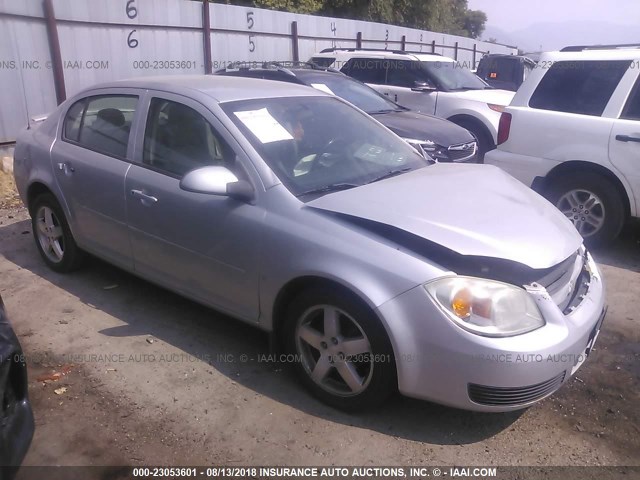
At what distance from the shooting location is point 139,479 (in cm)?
265

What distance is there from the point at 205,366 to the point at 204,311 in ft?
2.49

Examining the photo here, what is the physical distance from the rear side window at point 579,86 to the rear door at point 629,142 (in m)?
0.21

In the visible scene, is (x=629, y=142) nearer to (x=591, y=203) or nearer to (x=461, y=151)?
(x=591, y=203)

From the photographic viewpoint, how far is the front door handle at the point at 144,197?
3666 millimetres

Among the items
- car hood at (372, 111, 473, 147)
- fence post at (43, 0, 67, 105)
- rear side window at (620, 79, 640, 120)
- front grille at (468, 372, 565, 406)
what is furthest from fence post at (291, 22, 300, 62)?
front grille at (468, 372, 565, 406)

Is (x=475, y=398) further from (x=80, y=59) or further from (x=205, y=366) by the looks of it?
(x=80, y=59)

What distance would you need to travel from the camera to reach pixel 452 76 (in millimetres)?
10008

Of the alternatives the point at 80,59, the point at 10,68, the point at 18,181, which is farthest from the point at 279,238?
the point at 80,59

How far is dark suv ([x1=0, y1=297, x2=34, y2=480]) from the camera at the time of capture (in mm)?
2150

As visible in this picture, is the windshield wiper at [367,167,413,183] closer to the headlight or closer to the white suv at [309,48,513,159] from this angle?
the headlight

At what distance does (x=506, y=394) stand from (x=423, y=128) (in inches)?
193

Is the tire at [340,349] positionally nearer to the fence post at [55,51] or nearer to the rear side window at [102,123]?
the rear side window at [102,123]

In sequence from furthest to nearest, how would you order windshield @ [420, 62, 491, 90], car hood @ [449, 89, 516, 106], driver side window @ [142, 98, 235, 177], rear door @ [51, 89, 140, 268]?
windshield @ [420, 62, 491, 90] < car hood @ [449, 89, 516, 106] < rear door @ [51, 89, 140, 268] < driver side window @ [142, 98, 235, 177]

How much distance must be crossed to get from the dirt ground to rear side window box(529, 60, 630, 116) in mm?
2227
